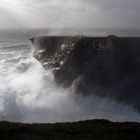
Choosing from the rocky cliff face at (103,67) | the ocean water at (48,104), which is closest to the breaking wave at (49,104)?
the ocean water at (48,104)

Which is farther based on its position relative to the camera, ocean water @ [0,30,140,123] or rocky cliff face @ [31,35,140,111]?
rocky cliff face @ [31,35,140,111]

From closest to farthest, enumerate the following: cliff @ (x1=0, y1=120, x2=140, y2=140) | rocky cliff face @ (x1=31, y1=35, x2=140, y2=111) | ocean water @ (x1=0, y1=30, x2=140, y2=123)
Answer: cliff @ (x1=0, y1=120, x2=140, y2=140), ocean water @ (x1=0, y1=30, x2=140, y2=123), rocky cliff face @ (x1=31, y1=35, x2=140, y2=111)

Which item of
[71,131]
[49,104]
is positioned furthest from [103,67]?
[71,131]

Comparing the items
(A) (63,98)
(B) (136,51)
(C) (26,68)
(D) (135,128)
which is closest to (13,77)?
(C) (26,68)

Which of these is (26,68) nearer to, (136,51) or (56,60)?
(56,60)

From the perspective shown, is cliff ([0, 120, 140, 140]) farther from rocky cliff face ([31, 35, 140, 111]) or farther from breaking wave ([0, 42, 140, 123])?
rocky cliff face ([31, 35, 140, 111])

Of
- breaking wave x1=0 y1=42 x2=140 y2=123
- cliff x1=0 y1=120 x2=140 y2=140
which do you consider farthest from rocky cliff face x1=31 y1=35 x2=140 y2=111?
cliff x1=0 y1=120 x2=140 y2=140

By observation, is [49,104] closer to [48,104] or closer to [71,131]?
[48,104]

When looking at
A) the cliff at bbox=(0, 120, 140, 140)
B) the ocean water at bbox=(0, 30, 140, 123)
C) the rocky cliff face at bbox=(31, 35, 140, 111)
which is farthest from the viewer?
the rocky cliff face at bbox=(31, 35, 140, 111)

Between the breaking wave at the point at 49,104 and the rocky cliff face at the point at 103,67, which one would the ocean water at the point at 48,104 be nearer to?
the breaking wave at the point at 49,104
